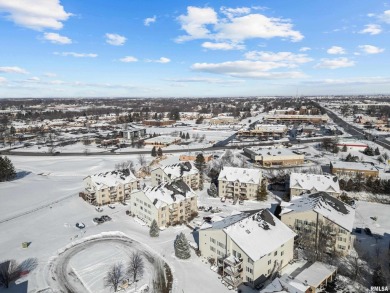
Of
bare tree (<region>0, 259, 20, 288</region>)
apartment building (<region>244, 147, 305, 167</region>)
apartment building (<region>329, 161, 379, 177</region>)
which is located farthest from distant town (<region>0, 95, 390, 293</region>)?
apartment building (<region>244, 147, 305, 167</region>)

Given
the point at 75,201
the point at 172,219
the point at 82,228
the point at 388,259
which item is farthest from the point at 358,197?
the point at 75,201

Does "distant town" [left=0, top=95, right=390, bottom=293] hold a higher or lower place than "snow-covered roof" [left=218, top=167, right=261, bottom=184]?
lower

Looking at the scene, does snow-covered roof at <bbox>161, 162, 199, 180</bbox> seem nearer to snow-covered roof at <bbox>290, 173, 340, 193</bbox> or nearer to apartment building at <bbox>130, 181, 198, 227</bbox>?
apartment building at <bbox>130, 181, 198, 227</bbox>

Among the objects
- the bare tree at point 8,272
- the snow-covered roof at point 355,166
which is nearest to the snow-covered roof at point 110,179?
the bare tree at point 8,272

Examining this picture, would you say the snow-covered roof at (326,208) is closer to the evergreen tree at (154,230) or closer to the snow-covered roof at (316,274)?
the snow-covered roof at (316,274)

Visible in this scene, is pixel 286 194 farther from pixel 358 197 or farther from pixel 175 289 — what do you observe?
pixel 175 289

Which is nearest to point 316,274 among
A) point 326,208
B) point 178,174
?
point 326,208

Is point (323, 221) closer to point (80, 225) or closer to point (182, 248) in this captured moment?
point (182, 248)
